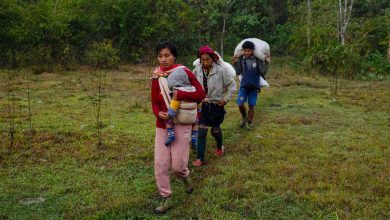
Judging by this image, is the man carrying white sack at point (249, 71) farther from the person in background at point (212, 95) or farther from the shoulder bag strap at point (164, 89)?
the shoulder bag strap at point (164, 89)

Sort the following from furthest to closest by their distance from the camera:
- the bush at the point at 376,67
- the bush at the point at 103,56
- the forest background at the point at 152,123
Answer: the bush at the point at 103,56
the bush at the point at 376,67
the forest background at the point at 152,123

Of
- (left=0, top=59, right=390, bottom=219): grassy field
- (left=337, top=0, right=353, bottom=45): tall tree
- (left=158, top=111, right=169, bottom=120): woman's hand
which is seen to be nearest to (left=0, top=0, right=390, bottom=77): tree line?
(left=337, top=0, right=353, bottom=45): tall tree

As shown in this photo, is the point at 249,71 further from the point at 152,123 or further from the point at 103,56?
the point at 103,56

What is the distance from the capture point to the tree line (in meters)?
15.8

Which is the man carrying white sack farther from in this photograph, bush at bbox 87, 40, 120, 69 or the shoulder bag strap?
bush at bbox 87, 40, 120, 69

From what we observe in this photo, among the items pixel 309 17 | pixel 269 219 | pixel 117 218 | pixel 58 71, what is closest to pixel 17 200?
pixel 117 218

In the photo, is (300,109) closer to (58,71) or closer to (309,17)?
(58,71)

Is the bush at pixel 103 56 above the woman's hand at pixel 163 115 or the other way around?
above

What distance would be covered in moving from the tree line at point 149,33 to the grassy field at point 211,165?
658 centimetres

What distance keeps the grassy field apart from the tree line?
259 inches

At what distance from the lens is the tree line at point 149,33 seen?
1584 cm

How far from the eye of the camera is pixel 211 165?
220 inches

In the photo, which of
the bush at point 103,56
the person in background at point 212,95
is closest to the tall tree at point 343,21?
the bush at point 103,56

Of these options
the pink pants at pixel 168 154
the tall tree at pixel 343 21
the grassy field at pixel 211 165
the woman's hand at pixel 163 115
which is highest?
the tall tree at pixel 343 21
